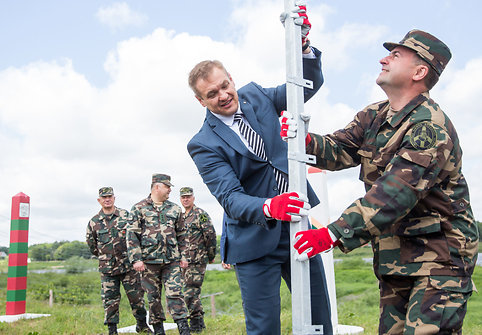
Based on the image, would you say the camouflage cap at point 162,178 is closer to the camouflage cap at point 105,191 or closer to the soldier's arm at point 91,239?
the camouflage cap at point 105,191

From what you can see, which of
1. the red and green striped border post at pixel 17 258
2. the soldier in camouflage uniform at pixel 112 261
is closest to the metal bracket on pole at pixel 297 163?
the soldier in camouflage uniform at pixel 112 261

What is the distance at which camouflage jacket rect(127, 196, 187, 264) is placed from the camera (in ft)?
25.3

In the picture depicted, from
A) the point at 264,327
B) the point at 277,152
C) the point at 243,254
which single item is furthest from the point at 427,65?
the point at 264,327

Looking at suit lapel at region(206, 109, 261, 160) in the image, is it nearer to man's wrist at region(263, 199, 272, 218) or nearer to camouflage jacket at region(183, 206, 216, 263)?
man's wrist at region(263, 199, 272, 218)

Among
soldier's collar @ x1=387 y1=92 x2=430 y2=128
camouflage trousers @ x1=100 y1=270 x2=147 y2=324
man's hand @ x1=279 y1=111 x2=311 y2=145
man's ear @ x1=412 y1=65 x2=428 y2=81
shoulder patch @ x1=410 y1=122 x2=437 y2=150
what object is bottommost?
camouflage trousers @ x1=100 y1=270 x2=147 y2=324

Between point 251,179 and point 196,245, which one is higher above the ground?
point 251,179

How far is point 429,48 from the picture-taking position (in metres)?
2.97

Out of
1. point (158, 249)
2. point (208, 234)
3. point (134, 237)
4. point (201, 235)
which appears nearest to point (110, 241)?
point (134, 237)

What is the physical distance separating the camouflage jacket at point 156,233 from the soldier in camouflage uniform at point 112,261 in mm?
687

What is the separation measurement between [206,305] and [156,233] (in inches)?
469

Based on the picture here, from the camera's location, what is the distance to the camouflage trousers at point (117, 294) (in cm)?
848

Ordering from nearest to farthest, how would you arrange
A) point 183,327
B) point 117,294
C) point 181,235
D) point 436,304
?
point 436,304 → point 183,327 → point 181,235 → point 117,294

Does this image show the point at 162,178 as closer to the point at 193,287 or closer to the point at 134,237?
the point at 134,237

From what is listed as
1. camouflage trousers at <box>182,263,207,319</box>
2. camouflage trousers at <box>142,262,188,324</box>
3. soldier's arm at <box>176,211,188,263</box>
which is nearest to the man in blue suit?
camouflage trousers at <box>142,262,188,324</box>
